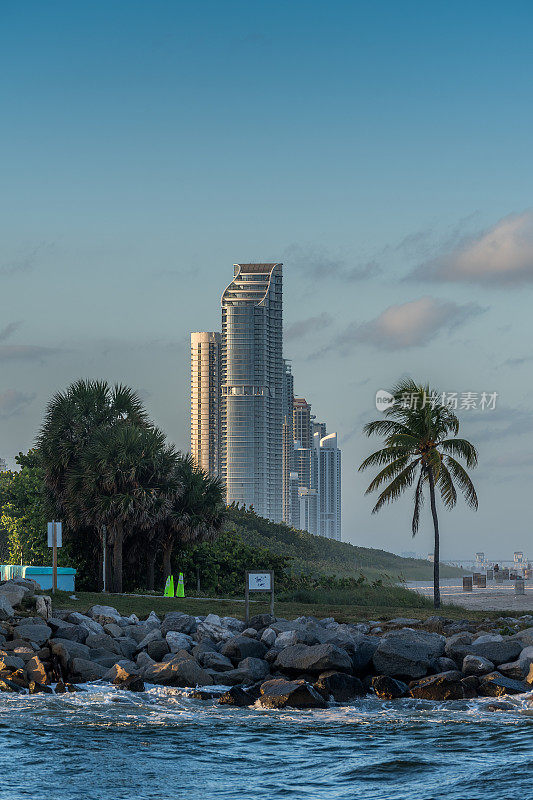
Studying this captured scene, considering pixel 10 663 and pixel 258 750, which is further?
pixel 10 663

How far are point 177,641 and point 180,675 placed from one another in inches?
99.7

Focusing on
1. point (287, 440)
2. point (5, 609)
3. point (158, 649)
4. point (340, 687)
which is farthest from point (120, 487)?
point (287, 440)

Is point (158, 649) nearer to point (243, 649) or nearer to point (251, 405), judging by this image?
point (243, 649)

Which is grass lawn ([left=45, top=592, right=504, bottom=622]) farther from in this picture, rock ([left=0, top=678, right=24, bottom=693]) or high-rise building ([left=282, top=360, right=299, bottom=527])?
high-rise building ([left=282, top=360, right=299, bottom=527])

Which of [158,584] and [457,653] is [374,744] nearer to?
[457,653]

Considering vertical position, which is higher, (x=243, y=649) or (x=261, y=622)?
(x=261, y=622)

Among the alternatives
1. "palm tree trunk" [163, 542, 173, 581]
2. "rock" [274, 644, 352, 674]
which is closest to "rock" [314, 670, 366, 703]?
"rock" [274, 644, 352, 674]

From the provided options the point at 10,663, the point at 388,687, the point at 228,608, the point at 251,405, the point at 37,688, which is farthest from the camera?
the point at 251,405

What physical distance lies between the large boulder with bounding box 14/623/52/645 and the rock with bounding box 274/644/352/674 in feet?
18.3

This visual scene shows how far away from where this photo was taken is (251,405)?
175m

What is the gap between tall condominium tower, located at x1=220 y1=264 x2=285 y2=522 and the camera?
175 m

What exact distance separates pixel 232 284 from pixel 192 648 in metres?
172

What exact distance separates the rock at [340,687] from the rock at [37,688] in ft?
16.9

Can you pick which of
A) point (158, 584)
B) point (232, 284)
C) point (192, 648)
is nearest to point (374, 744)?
point (192, 648)
